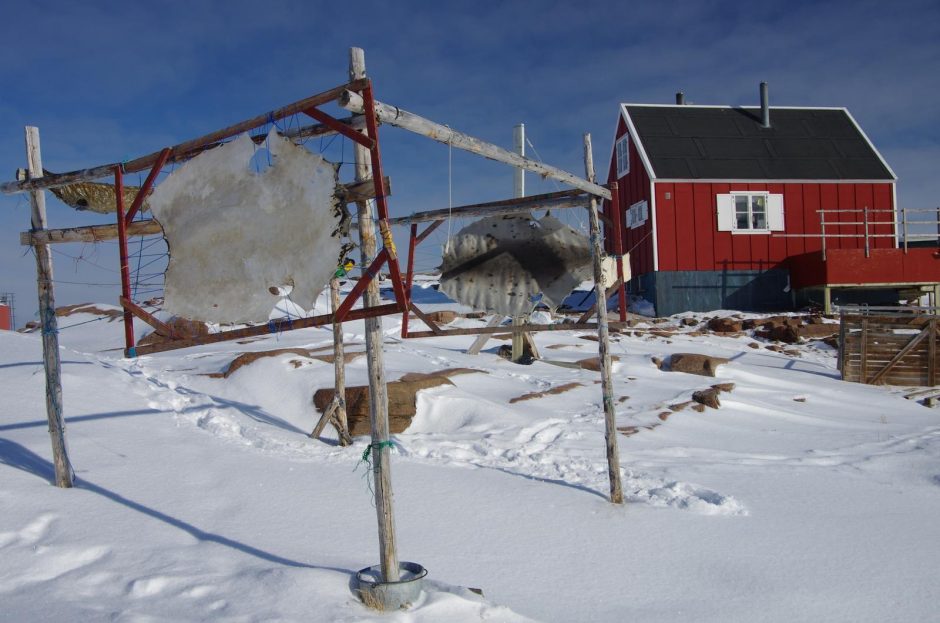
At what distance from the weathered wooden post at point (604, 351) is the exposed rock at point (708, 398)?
399cm

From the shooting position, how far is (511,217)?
27.9ft

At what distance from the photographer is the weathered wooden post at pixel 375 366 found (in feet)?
13.0

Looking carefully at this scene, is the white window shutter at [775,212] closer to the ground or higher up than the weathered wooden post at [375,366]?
higher up

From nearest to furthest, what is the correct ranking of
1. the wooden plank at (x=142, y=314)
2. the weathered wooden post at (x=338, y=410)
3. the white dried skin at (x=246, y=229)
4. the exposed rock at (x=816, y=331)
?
the white dried skin at (x=246, y=229), the wooden plank at (x=142, y=314), the weathered wooden post at (x=338, y=410), the exposed rock at (x=816, y=331)

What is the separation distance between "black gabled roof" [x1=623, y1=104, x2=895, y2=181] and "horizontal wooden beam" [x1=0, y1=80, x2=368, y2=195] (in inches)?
715

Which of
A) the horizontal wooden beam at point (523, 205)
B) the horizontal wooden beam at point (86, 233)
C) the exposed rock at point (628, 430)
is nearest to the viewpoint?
the horizontal wooden beam at point (86, 233)

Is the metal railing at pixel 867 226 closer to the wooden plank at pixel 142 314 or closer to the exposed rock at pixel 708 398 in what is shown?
the exposed rock at pixel 708 398

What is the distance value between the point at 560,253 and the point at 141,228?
4859 millimetres

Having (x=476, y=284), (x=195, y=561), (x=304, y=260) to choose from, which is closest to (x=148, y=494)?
(x=195, y=561)

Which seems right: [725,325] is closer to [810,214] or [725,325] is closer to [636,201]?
[636,201]

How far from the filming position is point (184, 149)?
4.62m

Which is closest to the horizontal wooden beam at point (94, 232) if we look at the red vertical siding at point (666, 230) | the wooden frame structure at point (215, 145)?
the wooden frame structure at point (215, 145)

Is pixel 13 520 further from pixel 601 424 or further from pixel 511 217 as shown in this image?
pixel 601 424

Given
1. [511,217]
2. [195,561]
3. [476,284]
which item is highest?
[511,217]
